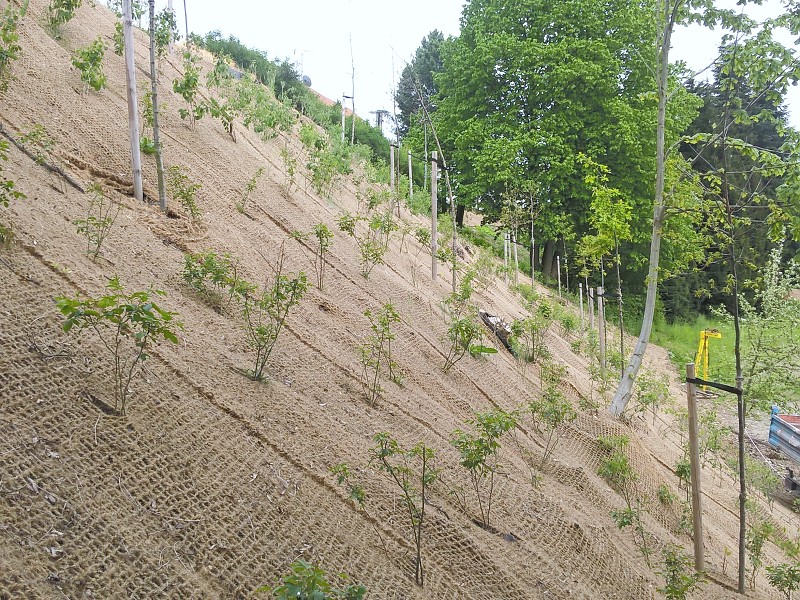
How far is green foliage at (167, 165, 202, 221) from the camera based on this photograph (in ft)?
20.8

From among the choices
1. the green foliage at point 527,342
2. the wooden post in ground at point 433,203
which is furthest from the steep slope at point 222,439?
the wooden post in ground at point 433,203

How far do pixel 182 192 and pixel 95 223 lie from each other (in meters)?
1.61

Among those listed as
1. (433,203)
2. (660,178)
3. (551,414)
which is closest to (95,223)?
(551,414)

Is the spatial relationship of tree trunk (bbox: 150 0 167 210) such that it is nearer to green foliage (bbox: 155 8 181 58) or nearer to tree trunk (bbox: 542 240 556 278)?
green foliage (bbox: 155 8 181 58)

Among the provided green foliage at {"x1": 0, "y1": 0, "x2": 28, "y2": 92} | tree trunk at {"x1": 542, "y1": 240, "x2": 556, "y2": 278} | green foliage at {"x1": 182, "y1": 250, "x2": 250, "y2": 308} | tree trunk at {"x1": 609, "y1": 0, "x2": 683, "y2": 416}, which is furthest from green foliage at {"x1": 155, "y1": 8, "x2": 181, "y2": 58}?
tree trunk at {"x1": 542, "y1": 240, "x2": 556, "y2": 278}

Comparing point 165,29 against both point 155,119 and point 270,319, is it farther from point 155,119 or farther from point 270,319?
point 270,319

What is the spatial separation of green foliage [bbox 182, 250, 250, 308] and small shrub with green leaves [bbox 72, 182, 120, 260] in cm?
66

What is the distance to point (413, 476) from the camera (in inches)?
179

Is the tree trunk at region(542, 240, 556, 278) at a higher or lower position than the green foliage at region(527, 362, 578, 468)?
higher

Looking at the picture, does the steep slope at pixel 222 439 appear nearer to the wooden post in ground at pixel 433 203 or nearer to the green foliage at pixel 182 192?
the green foliage at pixel 182 192

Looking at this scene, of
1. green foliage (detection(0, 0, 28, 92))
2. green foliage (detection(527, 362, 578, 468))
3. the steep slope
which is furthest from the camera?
green foliage (detection(527, 362, 578, 468))

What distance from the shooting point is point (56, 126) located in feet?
21.6

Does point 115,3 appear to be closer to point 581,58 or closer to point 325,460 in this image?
point 325,460

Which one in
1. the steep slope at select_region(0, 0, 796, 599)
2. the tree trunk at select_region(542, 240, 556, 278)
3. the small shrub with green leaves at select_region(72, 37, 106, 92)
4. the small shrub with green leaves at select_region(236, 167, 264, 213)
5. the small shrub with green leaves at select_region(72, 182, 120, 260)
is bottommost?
the steep slope at select_region(0, 0, 796, 599)
